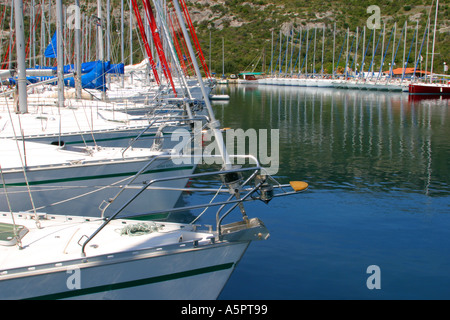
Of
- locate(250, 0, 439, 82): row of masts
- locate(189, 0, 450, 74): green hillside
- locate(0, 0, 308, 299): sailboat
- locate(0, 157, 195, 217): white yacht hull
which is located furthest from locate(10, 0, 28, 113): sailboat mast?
locate(189, 0, 450, 74): green hillside

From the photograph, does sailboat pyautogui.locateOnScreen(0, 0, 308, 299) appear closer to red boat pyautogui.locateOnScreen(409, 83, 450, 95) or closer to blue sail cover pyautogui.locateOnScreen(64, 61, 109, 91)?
blue sail cover pyautogui.locateOnScreen(64, 61, 109, 91)

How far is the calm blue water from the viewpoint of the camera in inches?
362

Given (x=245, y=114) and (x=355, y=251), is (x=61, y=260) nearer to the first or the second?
(x=355, y=251)

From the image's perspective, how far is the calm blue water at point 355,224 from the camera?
30.2ft

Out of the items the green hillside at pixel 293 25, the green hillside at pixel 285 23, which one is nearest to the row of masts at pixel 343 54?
the green hillside at pixel 293 25

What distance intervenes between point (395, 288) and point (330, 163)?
34.1ft

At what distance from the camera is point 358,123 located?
31938mm

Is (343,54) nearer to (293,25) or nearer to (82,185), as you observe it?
(293,25)

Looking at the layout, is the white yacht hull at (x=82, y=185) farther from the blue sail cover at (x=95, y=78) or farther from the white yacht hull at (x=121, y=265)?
the blue sail cover at (x=95, y=78)

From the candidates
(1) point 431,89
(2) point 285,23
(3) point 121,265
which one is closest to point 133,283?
(3) point 121,265

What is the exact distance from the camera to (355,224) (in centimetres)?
1234

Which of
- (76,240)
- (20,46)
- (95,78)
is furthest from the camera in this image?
(95,78)

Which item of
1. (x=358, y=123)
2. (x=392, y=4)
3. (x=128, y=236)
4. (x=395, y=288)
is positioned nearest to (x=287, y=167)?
(x=395, y=288)

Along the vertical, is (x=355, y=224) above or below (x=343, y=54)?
below
